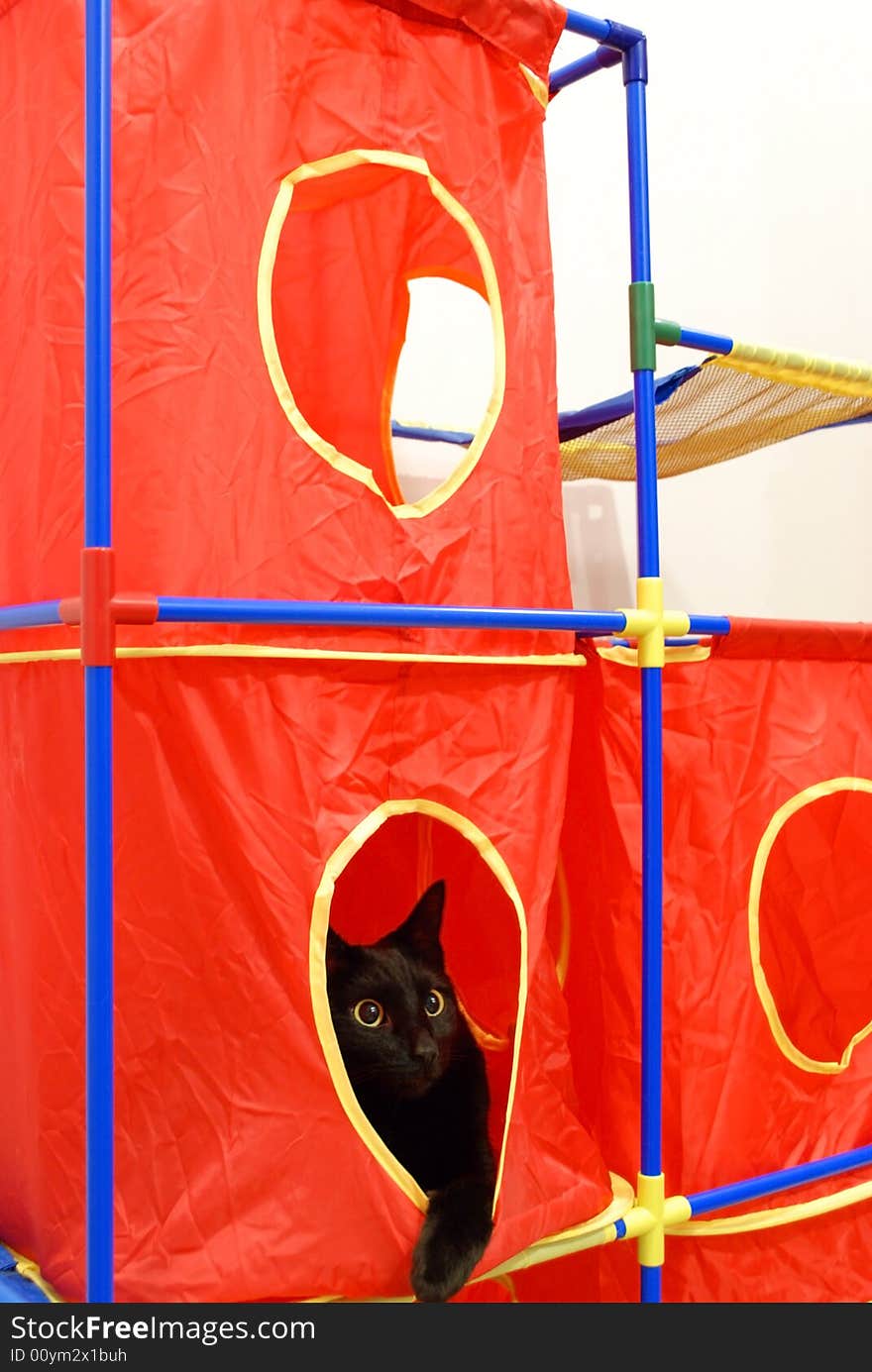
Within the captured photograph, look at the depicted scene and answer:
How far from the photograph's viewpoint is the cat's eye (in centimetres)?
134

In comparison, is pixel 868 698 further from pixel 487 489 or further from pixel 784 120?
pixel 784 120

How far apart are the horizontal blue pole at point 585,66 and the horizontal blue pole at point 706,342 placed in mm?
362

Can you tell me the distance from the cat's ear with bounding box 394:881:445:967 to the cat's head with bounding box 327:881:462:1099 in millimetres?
44

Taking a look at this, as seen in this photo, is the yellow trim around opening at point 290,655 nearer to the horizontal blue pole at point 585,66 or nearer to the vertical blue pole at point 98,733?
the vertical blue pole at point 98,733

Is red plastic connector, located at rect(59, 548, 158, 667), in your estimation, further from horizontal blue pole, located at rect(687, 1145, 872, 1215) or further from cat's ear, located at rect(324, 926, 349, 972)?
horizontal blue pole, located at rect(687, 1145, 872, 1215)

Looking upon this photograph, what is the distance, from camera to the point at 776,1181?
151 cm

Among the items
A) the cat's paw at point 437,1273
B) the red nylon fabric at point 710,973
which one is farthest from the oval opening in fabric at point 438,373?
the cat's paw at point 437,1273

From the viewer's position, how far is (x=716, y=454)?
6.57 feet

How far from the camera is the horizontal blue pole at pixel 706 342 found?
146 centimetres

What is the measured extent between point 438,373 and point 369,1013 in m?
1.19

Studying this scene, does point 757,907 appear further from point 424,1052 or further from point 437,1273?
point 437,1273
